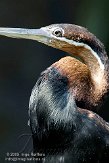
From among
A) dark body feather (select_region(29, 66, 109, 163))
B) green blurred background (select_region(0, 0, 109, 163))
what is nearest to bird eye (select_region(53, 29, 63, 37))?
dark body feather (select_region(29, 66, 109, 163))

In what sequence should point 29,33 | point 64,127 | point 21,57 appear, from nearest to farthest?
point 64,127 → point 29,33 → point 21,57

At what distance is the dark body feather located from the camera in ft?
9.21

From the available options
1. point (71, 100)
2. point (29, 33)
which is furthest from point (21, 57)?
point (71, 100)

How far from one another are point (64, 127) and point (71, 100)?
11cm

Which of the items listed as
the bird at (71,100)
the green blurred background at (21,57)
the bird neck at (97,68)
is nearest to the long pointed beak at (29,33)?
the bird at (71,100)

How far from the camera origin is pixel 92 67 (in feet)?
9.55

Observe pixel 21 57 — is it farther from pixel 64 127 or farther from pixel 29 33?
pixel 64 127

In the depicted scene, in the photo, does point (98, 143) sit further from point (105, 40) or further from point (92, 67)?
point (105, 40)

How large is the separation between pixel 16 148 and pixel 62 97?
3.18 meters

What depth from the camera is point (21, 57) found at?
6656mm

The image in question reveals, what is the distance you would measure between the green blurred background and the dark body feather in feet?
11.0

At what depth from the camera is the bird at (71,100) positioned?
2.81 meters

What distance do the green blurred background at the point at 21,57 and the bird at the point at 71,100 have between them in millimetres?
3321

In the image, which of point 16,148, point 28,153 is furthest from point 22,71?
point 28,153
